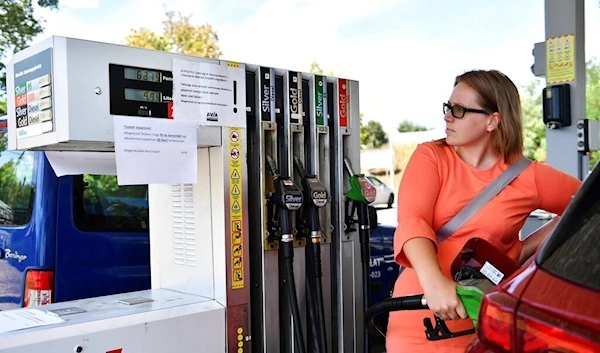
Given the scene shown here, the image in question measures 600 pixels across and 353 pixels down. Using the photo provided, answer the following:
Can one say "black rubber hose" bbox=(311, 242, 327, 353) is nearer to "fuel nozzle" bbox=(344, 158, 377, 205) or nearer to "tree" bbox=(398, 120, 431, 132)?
"fuel nozzle" bbox=(344, 158, 377, 205)

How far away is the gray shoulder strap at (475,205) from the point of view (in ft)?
7.75

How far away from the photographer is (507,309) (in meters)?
1.50

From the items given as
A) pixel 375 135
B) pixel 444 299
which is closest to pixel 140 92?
pixel 444 299

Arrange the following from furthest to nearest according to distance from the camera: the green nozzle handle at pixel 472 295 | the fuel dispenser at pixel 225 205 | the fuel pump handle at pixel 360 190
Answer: the fuel pump handle at pixel 360 190 → the fuel dispenser at pixel 225 205 → the green nozzle handle at pixel 472 295

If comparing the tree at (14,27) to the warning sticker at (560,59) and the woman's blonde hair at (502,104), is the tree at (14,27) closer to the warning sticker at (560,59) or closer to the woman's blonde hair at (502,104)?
the warning sticker at (560,59)

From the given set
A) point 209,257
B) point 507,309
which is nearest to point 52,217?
point 209,257

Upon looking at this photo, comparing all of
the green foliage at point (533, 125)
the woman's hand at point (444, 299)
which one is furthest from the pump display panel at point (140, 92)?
the green foliage at point (533, 125)

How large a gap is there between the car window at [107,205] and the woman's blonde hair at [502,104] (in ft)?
8.86

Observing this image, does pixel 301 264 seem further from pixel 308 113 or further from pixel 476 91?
pixel 476 91

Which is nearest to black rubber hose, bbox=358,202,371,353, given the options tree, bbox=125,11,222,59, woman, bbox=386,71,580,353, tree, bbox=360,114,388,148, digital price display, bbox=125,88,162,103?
woman, bbox=386,71,580,353

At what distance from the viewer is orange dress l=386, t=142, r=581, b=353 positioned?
2314 mm

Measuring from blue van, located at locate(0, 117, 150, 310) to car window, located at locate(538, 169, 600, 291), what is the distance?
3341 millimetres

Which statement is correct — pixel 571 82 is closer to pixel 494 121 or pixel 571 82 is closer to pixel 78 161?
pixel 494 121

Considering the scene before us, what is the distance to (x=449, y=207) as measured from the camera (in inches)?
93.7
